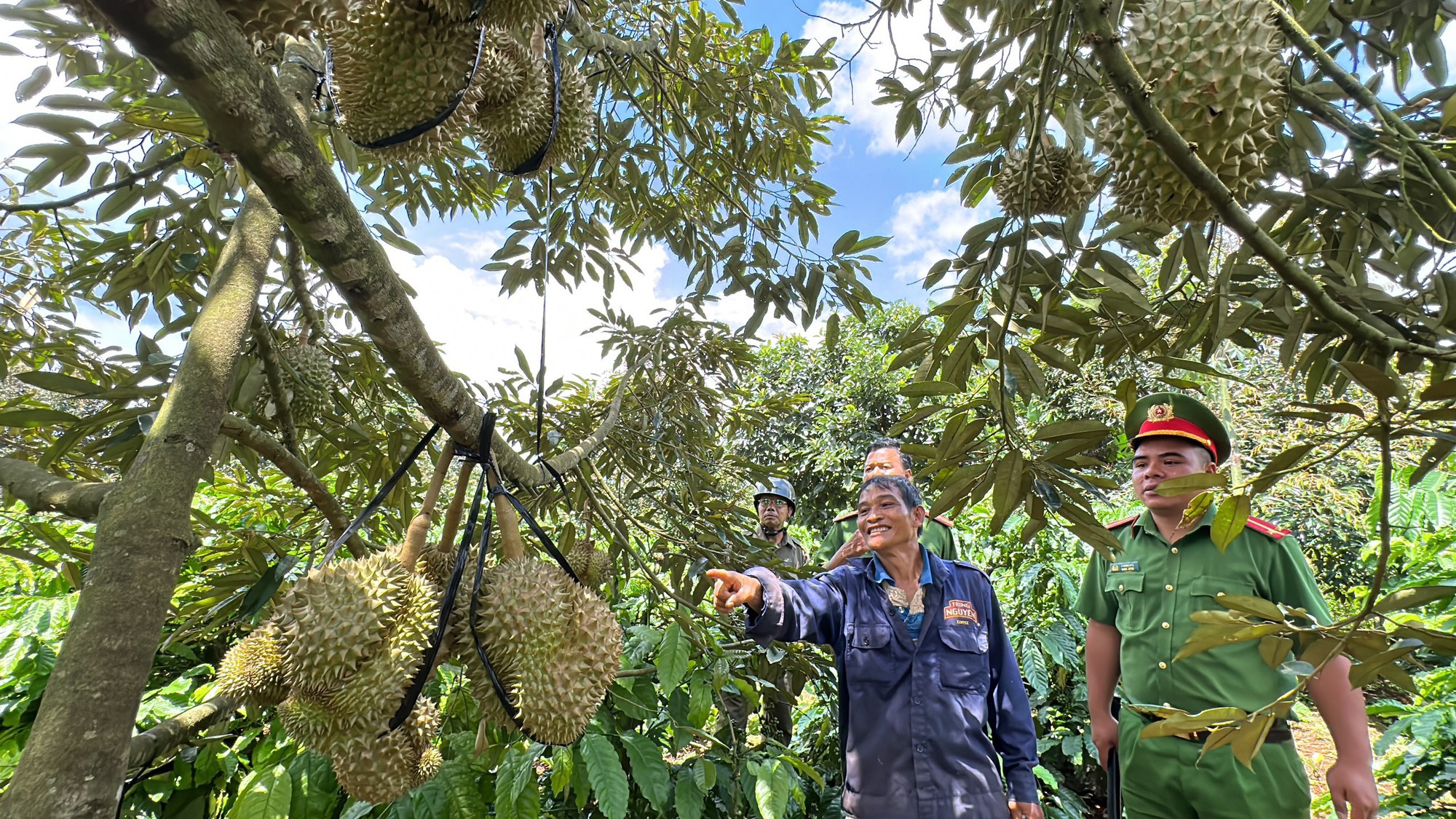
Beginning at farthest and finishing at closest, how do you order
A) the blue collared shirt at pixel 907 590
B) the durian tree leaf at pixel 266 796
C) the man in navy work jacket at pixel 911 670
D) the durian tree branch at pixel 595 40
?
the blue collared shirt at pixel 907 590 → the man in navy work jacket at pixel 911 670 → the durian tree branch at pixel 595 40 → the durian tree leaf at pixel 266 796

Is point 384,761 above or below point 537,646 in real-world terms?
below

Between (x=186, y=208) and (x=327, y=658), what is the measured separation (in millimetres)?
1757

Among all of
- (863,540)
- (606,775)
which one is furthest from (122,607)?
(863,540)

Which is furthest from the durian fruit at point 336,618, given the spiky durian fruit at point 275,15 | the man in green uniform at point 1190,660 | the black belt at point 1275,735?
the black belt at point 1275,735

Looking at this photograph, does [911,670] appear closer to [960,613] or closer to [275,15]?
[960,613]

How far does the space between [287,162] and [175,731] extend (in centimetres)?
119

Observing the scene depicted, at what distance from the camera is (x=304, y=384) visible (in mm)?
2277

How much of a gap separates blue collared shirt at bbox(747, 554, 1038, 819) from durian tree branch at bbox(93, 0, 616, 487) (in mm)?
1215

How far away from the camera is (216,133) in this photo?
73 cm

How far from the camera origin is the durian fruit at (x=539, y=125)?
1.57m

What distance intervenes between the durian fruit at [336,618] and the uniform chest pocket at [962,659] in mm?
1821

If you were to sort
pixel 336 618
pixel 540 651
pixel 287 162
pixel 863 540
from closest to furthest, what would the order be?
pixel 287 162 < pixel 336 618 < pixel 540 651 < pixel 863 540

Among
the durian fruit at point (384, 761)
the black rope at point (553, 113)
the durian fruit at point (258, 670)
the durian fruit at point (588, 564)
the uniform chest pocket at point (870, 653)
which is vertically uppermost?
the black rope at point (553, 113)

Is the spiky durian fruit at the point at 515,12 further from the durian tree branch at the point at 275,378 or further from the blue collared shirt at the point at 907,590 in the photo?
the blue collared shirt at the point at 907,590
